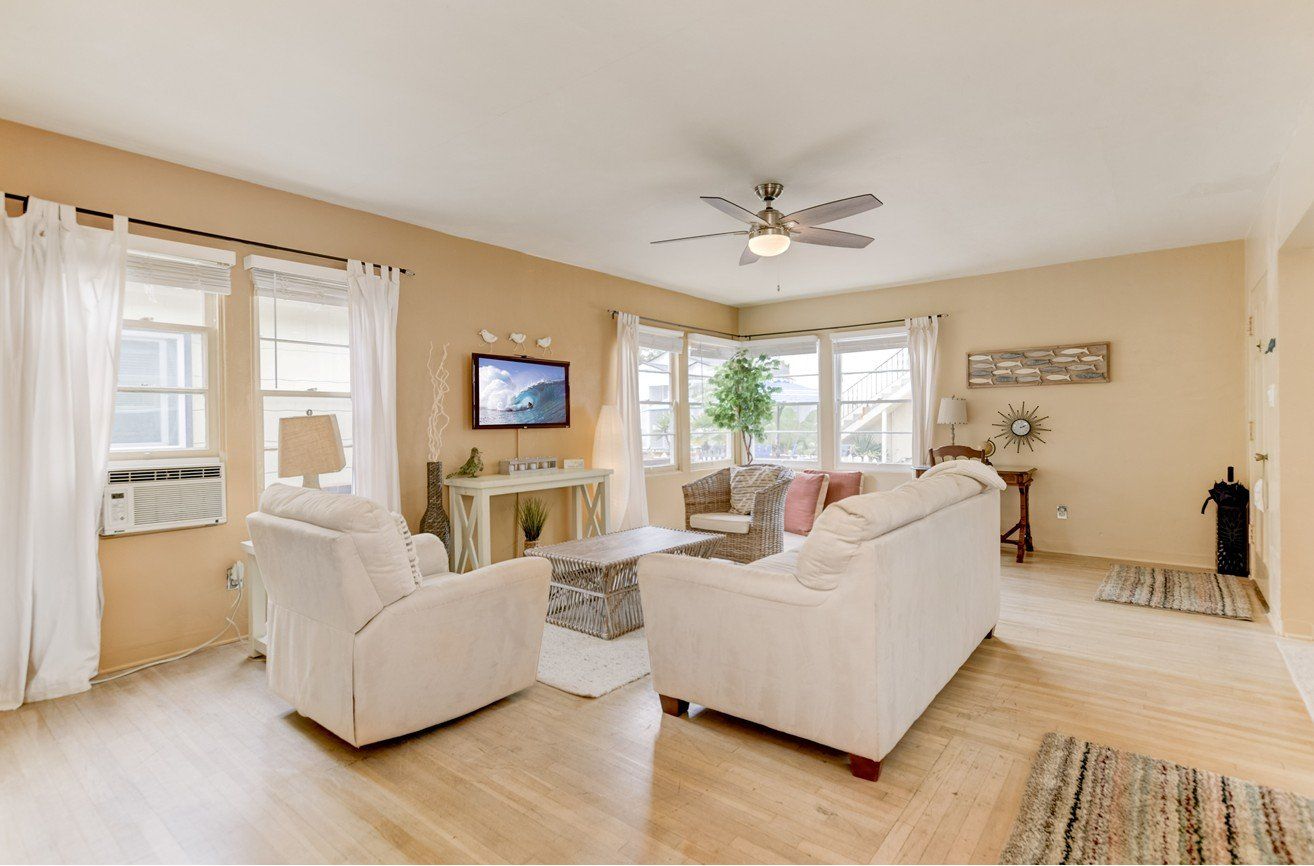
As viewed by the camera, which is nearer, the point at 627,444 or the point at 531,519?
the point at 531,519

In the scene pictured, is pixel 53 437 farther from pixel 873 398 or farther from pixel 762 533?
pixel 873 398

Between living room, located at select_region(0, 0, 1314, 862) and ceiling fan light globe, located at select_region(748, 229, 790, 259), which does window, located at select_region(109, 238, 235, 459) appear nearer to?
living room, located at select_region(0, 0, 1314, 862)

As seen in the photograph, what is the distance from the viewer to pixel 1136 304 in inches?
214

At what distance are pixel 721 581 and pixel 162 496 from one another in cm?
292

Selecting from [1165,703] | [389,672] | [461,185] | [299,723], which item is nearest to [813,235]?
[461,185]

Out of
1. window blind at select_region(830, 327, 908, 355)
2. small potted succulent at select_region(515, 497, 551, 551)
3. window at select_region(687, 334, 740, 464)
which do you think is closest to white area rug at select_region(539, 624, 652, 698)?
small potted succulent at select_region(515, 497, 551, 551)

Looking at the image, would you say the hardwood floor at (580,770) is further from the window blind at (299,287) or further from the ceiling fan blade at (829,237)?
the ceiling fan blade at (829,237)

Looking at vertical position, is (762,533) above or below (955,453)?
below

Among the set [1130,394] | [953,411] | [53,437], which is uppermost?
[1130,394]

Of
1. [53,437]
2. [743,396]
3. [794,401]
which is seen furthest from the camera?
[794,401]

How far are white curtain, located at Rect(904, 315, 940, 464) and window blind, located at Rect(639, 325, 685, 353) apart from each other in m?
2.30

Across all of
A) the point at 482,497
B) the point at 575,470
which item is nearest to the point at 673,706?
the point at 482,497

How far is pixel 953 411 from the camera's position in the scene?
237 inches

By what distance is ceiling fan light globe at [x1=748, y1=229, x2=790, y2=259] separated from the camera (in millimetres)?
3611
